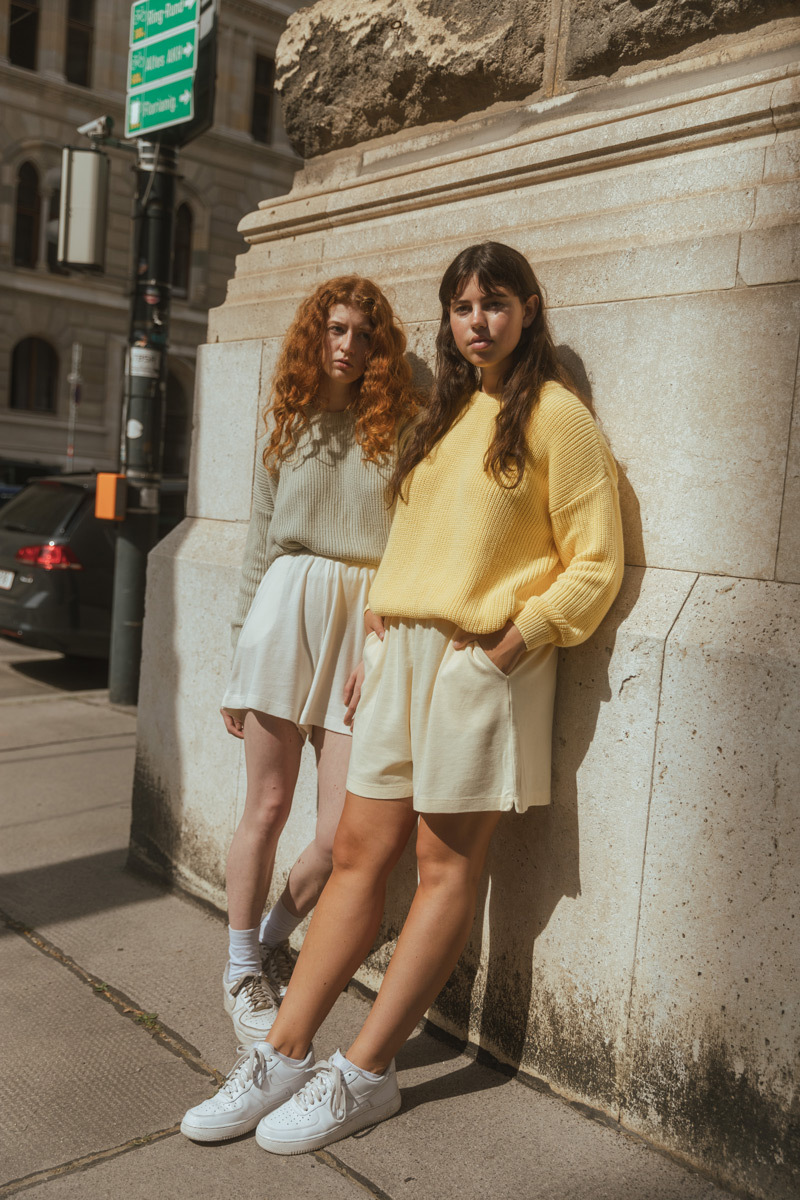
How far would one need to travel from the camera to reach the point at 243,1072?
243 centimetres

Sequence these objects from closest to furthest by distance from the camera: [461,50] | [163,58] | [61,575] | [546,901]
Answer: [546,901], [461,50], [163,58], [61,575]

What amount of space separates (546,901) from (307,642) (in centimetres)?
91

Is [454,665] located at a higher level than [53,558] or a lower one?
higher

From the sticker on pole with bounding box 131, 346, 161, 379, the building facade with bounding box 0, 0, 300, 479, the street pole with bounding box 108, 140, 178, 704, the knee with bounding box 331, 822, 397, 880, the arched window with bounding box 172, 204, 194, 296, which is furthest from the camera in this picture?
the arched window with bounding box 172, 204, 194, 296

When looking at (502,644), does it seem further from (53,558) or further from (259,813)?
(53,558)

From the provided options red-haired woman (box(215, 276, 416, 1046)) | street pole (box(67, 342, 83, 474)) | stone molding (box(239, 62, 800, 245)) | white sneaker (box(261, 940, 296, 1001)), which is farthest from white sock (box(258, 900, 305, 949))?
street pole (box(67, 342, 83, 474))

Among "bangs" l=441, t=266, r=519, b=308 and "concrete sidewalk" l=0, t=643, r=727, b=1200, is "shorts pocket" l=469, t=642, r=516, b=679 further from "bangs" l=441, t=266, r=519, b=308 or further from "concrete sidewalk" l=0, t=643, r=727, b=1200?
"concrete sidewalk" l=0, t=643, r=727, b=1200

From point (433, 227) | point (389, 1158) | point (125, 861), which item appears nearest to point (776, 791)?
point (389, 1158)

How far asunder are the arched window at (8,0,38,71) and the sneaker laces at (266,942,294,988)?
29766 mm

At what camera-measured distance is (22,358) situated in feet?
92.2

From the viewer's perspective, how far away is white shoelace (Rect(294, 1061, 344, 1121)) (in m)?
2.36

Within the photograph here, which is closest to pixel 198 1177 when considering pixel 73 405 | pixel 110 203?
pixel 73 405

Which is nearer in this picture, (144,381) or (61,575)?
(144,381)

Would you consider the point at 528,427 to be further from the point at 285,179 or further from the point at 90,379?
the point at 285,179
